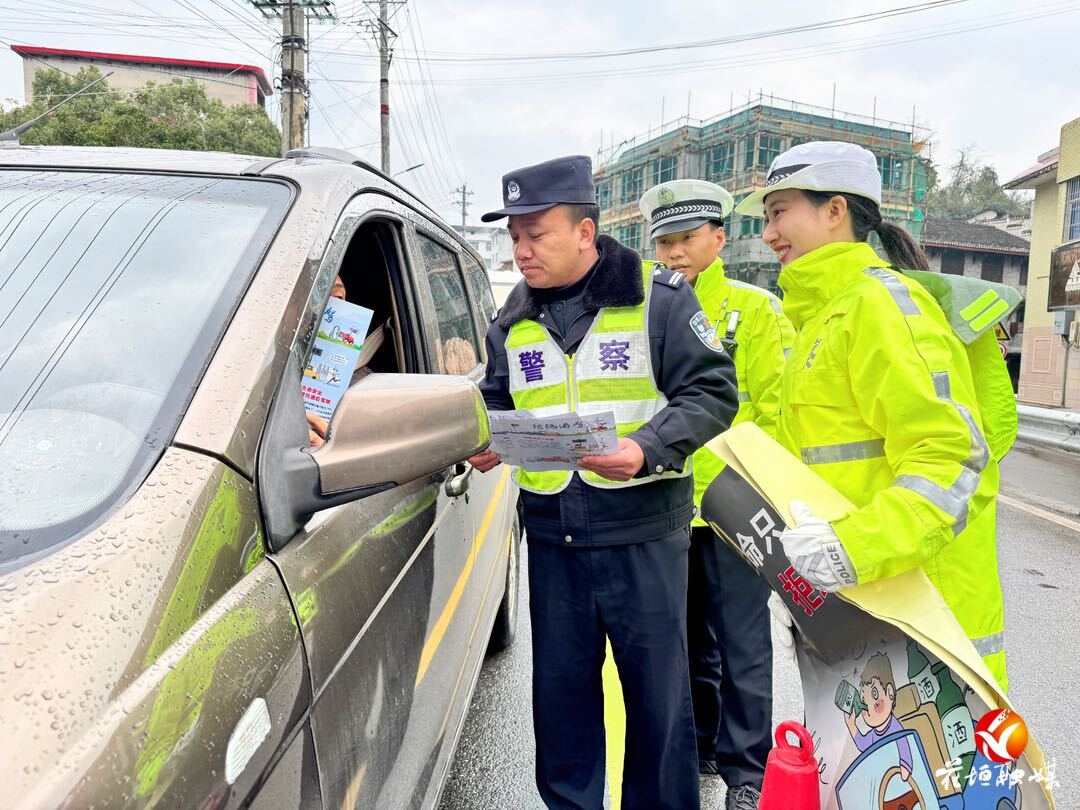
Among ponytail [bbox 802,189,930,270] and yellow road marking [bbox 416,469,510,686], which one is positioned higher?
ponytail [bbox 802,189,930,270]

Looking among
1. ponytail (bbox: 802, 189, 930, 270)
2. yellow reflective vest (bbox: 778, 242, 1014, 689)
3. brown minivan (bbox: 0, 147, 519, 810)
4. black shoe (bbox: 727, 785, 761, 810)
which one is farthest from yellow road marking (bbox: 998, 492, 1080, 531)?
brown minivan (bbox: 0, 147, 519, 810)

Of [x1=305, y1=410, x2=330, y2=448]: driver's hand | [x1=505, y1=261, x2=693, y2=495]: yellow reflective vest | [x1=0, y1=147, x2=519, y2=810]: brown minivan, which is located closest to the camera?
[x1=0, y1=147, x2=519, y2=810]: brown minivan

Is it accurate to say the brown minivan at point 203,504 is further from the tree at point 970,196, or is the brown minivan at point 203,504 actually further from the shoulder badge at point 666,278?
the tree at point 970,196

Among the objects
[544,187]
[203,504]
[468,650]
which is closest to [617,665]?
[468,650]

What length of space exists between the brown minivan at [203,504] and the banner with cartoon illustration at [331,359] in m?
0.09

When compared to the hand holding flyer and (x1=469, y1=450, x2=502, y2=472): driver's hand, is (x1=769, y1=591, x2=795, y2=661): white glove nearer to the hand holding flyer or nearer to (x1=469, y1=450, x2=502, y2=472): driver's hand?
the hand holding flyer

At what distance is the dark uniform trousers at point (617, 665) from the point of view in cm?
206

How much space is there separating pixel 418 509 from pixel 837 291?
1108 millimetres

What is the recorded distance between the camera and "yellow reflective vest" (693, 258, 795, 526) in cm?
271

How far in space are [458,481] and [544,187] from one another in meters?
0.85


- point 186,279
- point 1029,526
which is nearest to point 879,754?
point 186,279

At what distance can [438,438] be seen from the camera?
1324mm

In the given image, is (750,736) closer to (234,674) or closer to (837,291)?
(837,291)

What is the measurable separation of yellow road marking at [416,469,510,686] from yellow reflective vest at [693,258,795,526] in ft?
2.46
